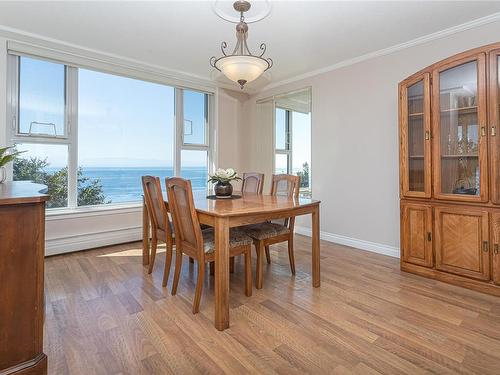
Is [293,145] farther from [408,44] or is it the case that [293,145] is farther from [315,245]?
[315,245]

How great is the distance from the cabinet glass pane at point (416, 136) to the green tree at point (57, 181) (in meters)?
3.75

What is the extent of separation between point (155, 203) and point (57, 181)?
5.62ft

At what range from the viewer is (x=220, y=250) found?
179 cm

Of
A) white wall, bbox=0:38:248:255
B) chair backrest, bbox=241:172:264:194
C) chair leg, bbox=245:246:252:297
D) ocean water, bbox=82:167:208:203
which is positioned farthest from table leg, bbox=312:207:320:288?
white wall, bbox=0:38:248:255

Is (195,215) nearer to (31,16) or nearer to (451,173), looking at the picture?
(451,173)

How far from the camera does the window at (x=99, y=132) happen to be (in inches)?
126

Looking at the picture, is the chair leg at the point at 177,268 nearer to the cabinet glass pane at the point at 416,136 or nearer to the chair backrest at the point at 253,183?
the chair backrest at the point at 253,183

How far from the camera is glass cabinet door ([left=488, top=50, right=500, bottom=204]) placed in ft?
7.14

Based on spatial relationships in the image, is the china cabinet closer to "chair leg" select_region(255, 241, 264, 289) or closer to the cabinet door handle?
the cabinet door handle

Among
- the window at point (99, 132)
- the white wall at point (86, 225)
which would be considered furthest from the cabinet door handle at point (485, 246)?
the white wall at point (86, 225)

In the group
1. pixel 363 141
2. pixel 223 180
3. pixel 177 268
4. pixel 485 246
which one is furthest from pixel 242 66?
pixel 485 246

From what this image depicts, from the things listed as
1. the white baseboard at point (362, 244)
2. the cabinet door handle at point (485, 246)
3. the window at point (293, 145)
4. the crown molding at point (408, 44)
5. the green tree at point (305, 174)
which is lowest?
the white baseboard at point (362, 244)

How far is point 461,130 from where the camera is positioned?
244cm

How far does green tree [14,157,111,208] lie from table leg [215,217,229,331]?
2324 millimetres
